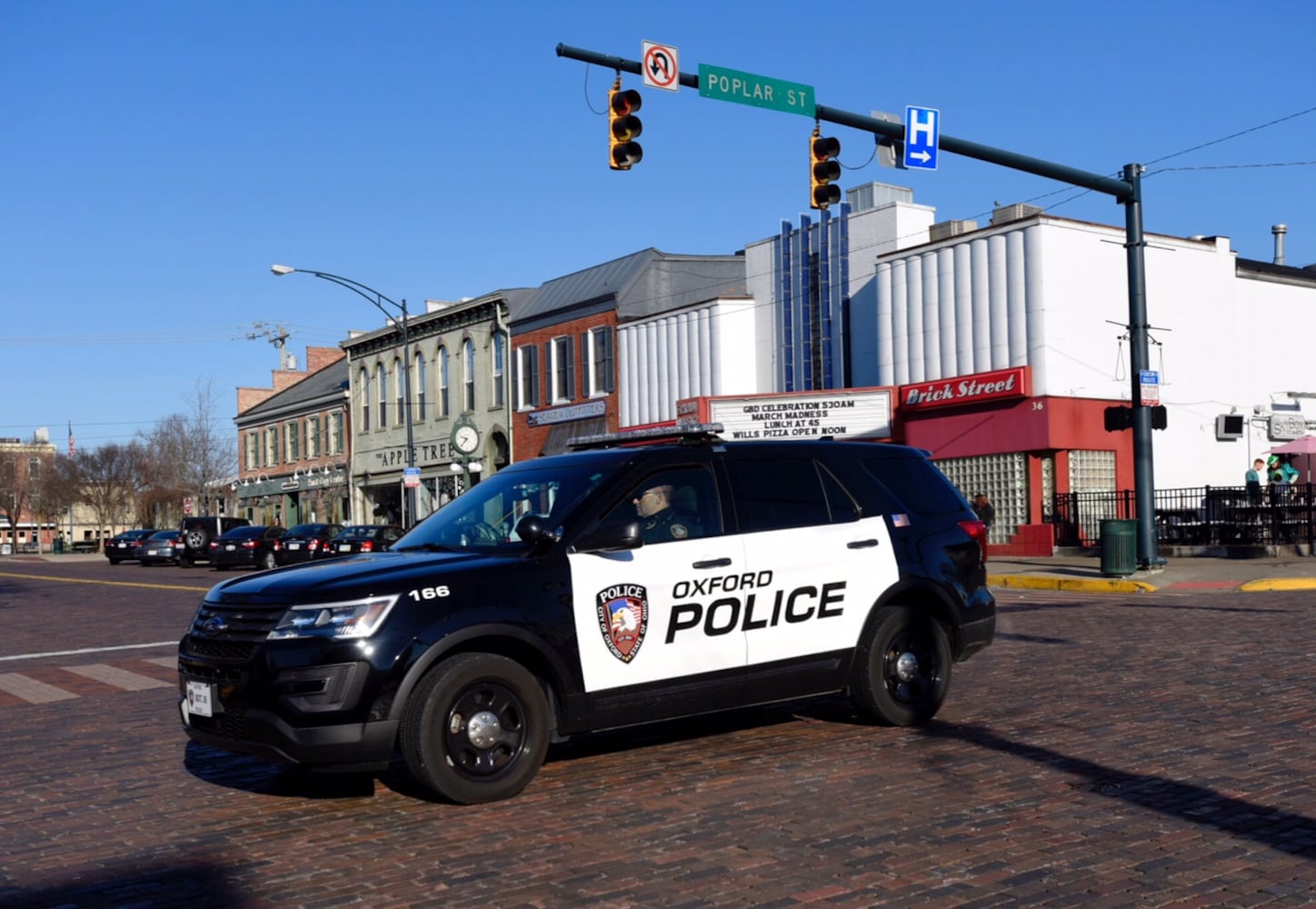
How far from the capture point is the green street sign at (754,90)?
52.5ft

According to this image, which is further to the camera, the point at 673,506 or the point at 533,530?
the point at 673,506

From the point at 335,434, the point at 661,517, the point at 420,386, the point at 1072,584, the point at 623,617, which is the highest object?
the point at 420,386

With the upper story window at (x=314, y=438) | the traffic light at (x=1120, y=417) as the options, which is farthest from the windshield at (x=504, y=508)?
the upper story window at (x=314, y=438)

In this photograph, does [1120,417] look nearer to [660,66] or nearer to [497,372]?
[660,66]

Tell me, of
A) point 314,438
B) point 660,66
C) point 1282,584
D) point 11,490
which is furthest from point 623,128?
point 11,490

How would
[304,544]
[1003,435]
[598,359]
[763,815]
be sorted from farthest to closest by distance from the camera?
[598,359] < [304,544] < [1003,435] < [763,815]

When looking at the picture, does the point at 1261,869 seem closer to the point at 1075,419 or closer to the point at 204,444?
Result: the point at 1075,419

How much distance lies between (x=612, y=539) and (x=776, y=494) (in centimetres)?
143

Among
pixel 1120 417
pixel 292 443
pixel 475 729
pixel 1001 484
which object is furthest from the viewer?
pixel 292 443

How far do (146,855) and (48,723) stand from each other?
4694 millimetres

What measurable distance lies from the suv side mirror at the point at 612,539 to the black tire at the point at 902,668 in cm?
195

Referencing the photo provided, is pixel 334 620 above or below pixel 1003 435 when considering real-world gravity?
below

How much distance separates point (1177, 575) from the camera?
868 inches

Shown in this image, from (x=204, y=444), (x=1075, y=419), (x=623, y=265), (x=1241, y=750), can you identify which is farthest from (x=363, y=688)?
(x=204, y=444)
